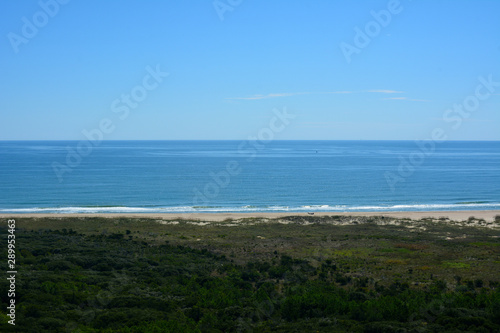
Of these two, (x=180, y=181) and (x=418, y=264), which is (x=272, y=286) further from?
(x=180, y=181)

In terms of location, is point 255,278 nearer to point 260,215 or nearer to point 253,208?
point 260,215

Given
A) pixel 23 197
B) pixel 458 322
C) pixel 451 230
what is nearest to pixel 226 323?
pixel 458 322

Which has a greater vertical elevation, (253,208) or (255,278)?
(253,208)

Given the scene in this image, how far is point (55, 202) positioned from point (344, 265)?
49013mm

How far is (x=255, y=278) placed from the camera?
22516mm

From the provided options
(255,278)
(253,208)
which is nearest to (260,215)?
(253,208)

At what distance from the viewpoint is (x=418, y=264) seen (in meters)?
26.0

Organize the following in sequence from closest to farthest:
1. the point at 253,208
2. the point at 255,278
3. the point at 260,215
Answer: the point at 255,278, the point at 260,215, the point at 253,208

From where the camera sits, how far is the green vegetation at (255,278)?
14.2m

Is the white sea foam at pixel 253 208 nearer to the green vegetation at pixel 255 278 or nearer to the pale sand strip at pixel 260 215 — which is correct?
the pale sand strip at pixel 260 215

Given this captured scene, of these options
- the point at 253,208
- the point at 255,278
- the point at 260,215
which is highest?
the point at 253,208

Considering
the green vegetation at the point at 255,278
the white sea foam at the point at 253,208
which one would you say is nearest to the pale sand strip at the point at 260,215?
the white sea foam at the point at 253,208

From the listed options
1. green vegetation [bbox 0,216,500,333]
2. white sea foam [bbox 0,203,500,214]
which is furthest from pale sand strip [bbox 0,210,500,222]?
green vegetation [bbox 0,216,500,333]

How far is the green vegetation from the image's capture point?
46.7ft
